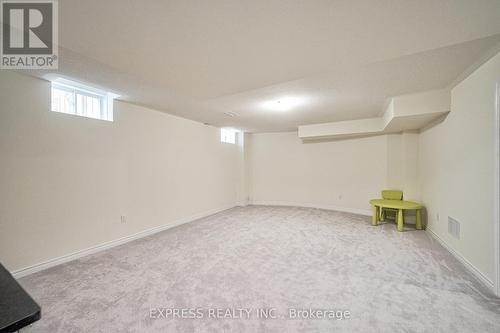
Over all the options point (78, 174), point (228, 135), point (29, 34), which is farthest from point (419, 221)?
point (29, 34)

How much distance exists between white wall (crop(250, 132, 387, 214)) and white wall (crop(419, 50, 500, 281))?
1.81 meters

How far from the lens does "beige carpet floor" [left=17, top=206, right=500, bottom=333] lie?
1659 mm

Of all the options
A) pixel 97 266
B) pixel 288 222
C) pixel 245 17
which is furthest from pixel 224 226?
pixel 245 17

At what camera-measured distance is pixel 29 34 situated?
1.76m

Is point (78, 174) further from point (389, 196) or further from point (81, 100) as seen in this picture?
point (389, 196)

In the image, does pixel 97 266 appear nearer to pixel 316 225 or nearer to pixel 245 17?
pixel 245 17

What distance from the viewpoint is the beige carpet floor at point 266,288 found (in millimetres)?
1659

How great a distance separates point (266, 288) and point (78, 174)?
113 inches

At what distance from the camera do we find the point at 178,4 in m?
1.36

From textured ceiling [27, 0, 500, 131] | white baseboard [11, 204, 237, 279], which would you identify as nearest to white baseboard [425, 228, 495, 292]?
textured ceiling [27, 0, 500, 131]

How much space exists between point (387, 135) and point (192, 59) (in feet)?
15.7

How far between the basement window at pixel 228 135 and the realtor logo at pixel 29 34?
4.12 meters

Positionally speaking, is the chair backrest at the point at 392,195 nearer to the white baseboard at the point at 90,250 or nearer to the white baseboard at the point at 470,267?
the white baseboard at the point at 470,267

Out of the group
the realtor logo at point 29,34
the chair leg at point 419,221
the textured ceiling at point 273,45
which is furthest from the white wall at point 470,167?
the realtor logo at point 29,34
